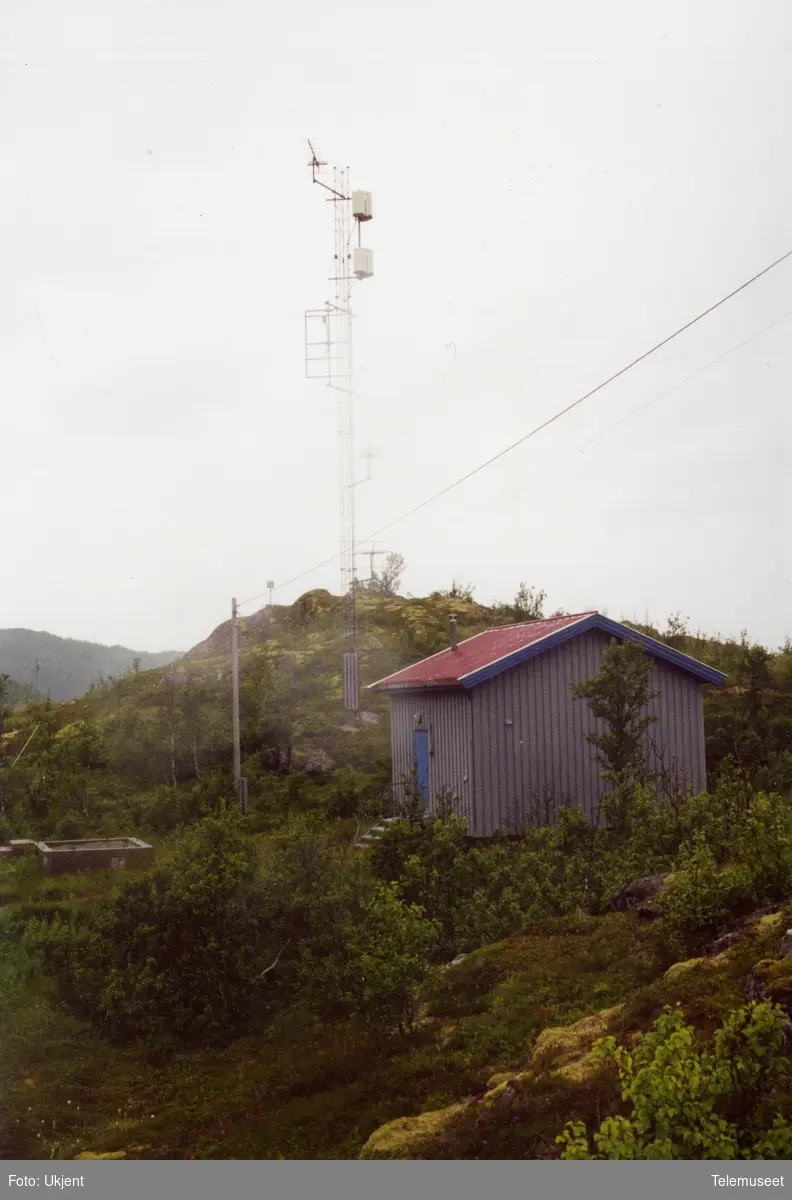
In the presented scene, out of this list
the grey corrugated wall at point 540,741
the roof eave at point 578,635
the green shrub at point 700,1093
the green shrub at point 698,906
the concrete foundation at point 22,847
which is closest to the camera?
the green shrub at point 700,1093

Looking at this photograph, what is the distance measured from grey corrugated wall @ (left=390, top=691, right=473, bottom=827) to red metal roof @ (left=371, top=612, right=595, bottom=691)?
340 mm

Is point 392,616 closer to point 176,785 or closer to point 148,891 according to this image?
point 176,785

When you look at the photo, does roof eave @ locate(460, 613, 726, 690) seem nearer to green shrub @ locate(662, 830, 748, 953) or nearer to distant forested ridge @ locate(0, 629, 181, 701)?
green shrub @ locate(662, 830, 748, 953)

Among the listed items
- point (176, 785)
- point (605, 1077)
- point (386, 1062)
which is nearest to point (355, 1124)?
point (386, 1062)

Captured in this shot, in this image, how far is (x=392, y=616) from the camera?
3441cm

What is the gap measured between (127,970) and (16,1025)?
113 cm

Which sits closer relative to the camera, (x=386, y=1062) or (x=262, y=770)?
(x=386, y=1062)

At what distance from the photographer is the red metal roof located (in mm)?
18078

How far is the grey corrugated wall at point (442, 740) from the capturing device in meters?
17.8

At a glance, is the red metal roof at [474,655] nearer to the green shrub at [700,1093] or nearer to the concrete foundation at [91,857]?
the concrete foundation at [91,857]

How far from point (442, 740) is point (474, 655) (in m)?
1.73

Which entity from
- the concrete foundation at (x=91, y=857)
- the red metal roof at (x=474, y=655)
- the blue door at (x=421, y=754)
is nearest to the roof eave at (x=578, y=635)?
the red metal roof at (x=474, y=655)

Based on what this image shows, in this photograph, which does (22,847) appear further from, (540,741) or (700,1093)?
(700,1093)

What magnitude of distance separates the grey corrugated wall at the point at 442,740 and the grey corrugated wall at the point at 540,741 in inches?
11.5
